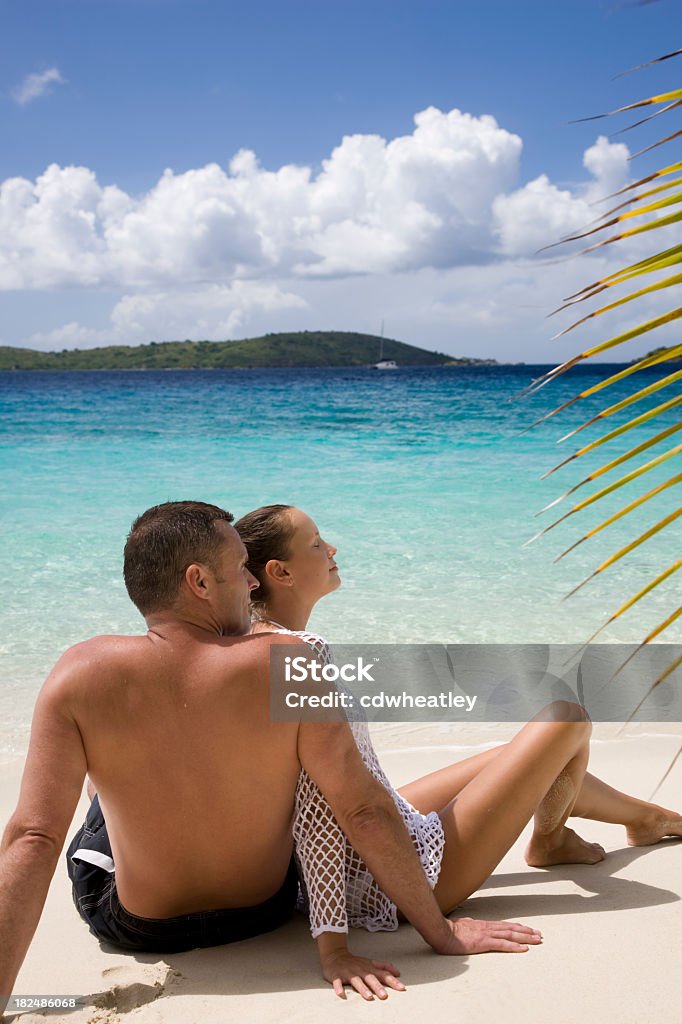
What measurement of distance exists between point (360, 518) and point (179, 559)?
786cm

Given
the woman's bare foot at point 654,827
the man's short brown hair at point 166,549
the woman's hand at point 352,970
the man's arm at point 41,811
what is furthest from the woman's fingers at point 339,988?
the woman's bare foot at point 654,827

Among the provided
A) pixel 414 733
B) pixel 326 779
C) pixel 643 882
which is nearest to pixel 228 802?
pixel 326 779

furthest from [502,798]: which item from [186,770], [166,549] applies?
[166,549]

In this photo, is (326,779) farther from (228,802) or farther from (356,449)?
(356,449)

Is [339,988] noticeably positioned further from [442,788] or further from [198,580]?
[198,580]

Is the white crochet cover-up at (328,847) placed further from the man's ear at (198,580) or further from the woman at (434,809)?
the man's ear at (198,580)

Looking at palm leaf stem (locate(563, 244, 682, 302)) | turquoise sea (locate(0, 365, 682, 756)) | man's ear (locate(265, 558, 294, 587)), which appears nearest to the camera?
palm leaf stem (locate(563, 244, 682, 302))

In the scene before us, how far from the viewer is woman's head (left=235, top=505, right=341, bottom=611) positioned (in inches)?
96.7

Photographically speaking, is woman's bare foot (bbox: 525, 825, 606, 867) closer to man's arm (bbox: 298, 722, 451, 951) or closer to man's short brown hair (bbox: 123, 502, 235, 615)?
man's arm (bbox: 298, 722, 451, 951)

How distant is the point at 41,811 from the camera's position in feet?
5.91

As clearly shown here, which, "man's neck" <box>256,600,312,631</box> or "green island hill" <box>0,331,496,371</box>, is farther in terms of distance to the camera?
"green island hill" <box>0,331,496,371</box>

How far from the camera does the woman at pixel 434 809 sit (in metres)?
2.05

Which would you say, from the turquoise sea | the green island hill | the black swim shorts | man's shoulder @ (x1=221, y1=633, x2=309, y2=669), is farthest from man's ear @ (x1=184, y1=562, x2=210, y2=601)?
the green island hill

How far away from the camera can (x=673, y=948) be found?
2018mm
